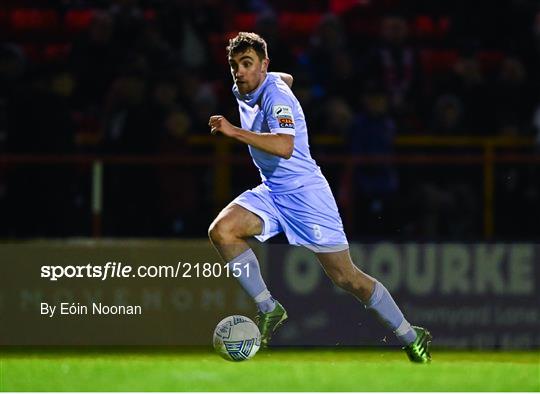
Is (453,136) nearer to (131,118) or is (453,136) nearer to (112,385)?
(131,118)

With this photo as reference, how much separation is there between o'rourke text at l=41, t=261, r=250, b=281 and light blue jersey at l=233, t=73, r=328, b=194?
5.20 feet

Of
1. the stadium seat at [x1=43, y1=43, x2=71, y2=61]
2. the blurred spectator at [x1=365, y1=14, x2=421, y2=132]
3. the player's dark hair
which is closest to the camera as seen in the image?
the player's dark hair

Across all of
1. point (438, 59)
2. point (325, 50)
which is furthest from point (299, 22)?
point (325, 50)

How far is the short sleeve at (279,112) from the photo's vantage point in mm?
8055

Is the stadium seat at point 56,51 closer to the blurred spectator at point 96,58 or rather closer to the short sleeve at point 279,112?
the blurred spectator at point 96,58

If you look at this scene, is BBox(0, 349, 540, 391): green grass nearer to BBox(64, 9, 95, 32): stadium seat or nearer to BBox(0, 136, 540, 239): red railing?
BBox(0, 136, 540, 239): red railing

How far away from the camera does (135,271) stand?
10.2 metres

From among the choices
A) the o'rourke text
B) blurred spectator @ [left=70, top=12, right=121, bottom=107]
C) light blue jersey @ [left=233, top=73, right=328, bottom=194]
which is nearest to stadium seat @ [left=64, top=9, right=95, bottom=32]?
blurred spectator @ [left=70, top=12, right=121, bottom=107]

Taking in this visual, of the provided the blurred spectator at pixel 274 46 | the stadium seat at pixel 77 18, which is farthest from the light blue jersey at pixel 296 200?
the stadium seat at pixel 77 18

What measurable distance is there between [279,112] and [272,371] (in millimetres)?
1567

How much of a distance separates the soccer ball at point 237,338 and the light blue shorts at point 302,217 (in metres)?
0.51

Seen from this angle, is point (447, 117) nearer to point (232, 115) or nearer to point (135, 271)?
point (232, 115)

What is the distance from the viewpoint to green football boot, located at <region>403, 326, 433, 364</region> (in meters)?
8.81

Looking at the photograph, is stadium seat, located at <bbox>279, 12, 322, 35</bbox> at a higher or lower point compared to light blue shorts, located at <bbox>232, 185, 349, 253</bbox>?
higher
